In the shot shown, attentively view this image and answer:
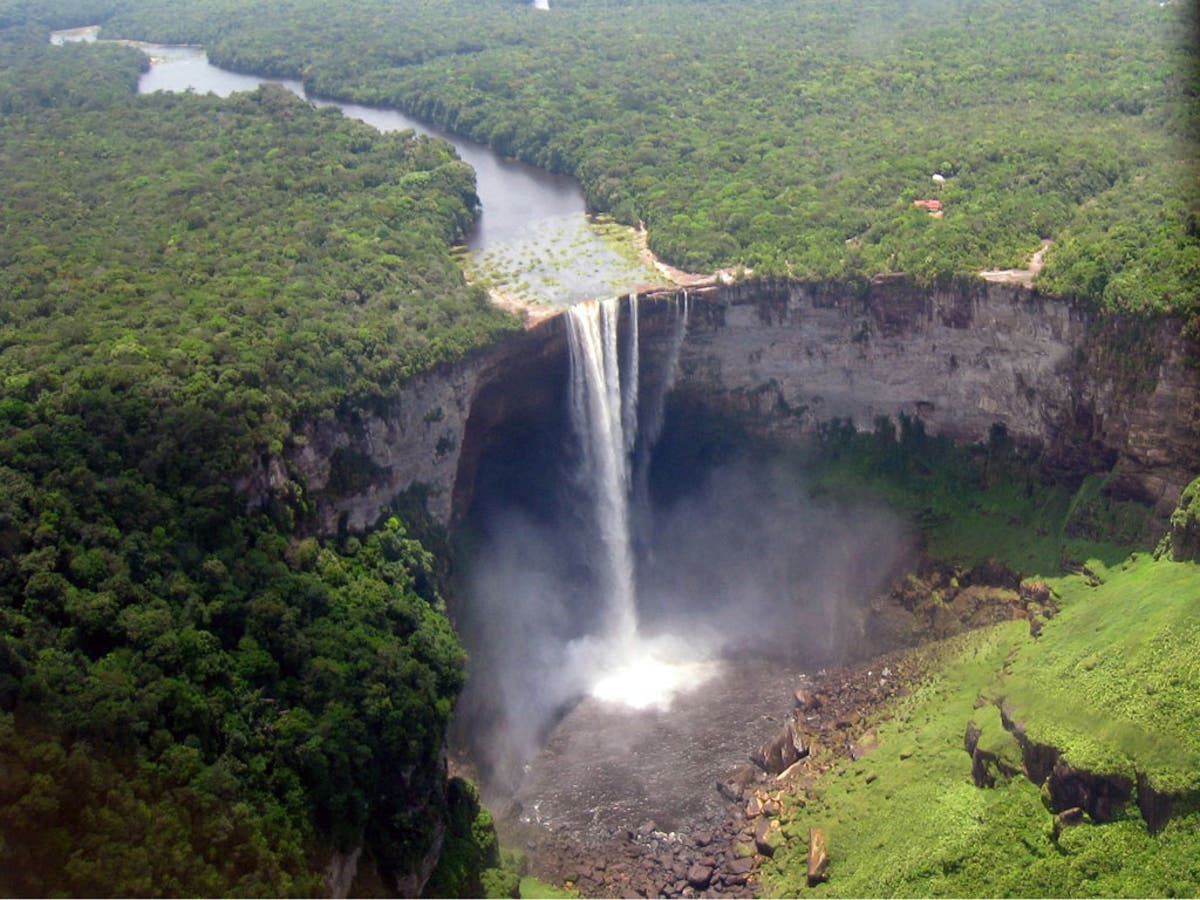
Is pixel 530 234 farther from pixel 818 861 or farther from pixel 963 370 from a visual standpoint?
pixel 818 861

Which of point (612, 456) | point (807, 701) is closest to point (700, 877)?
point (807, 701)

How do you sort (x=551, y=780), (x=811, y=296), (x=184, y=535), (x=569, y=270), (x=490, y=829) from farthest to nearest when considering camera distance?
(x=569, y=270) → (x=811, y=296) → (x=551, y=780) → (x=490, y=829) → (x=184, y=535)

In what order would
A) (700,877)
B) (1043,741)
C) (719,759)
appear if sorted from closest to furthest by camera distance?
1. (1043,741)
2. (700,877)
3. (719,759)

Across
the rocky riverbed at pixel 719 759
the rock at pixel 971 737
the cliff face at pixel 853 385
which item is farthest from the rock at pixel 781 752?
the cliff face at pixel 853 385

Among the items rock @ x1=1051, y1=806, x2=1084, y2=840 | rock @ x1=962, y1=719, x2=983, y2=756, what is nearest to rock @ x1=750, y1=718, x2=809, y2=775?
rock @ x1=962, y1=719, x2=983, y2=756

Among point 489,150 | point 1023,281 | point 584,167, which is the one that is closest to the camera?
point 1023,281

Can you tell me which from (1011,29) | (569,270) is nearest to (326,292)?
(569,270)

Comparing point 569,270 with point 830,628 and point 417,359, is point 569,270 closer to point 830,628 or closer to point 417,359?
point 417,359
